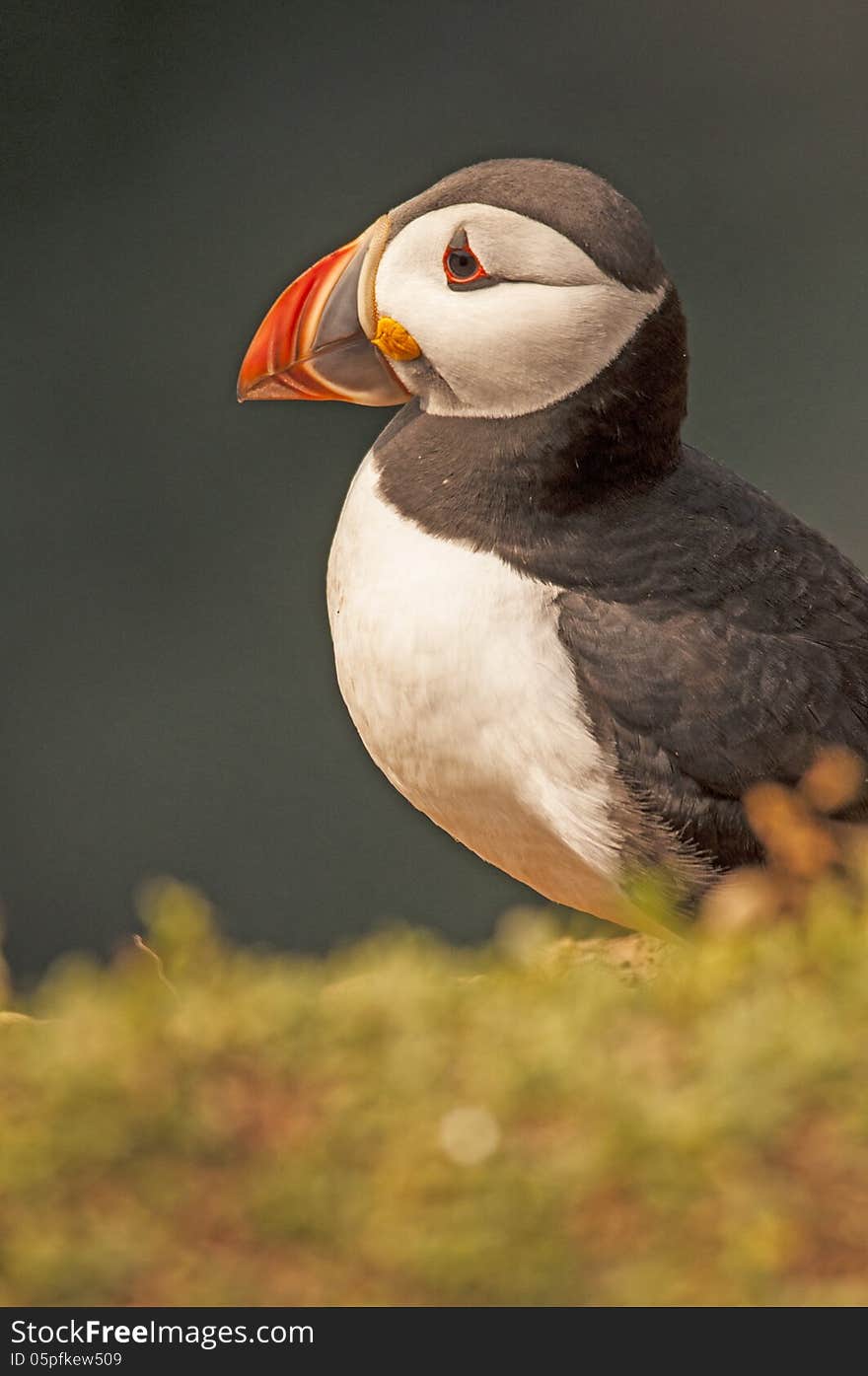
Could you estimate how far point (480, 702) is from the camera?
9.62ft

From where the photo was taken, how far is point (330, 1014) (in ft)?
7.29

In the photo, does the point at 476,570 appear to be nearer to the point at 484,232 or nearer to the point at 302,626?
the point at 484,232

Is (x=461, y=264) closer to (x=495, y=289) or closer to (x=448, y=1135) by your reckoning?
(x=495, y=289)

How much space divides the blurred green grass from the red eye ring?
3.83 feet

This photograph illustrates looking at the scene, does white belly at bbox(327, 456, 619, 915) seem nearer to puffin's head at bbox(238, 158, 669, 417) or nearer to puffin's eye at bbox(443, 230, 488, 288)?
puffin's head at bbox(238, 158, 669, 417)

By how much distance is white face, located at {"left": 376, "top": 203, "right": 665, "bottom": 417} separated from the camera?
2.89 m

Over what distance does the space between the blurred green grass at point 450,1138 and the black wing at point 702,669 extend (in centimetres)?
61

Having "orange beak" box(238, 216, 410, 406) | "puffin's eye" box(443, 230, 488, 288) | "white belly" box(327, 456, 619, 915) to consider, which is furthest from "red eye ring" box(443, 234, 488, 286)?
"white belly" box(327, 456, 619, 915)

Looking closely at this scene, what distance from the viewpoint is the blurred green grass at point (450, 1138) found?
1.88 meters

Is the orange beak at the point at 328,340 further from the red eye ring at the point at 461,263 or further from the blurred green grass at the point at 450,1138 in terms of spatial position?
the blurred green grass at the point at 450,1138

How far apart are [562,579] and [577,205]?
586mm

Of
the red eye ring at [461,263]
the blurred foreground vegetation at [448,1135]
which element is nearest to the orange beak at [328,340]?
the red eye ring at [461,263]

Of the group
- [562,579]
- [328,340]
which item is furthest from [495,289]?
[562,579]

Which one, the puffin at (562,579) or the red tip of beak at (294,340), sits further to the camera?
the red tip of beak at (294,340)
